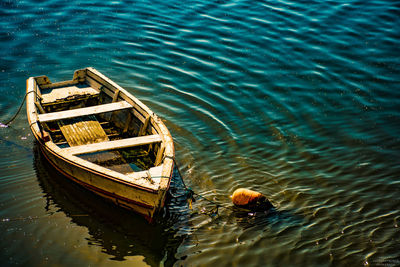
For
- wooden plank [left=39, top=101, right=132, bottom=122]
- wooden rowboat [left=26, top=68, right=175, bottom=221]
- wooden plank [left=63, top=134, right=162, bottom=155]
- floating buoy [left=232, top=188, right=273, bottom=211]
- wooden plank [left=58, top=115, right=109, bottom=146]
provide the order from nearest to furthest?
wooden rowboat [left=26, top=68, right=175, bottom=221] < floating buoy [left=232, top=188, right=273, bottom=211] < wooden plank [left=63, top=134, right=162, bottom=155] < wooden plank [left=58, top=115, right=109, bottom=146] < wooden plank [left=39, top=101, right=132, bottom=122]

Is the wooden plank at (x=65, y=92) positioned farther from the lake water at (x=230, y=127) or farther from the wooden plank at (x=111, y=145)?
the wooden plank at (x=111, y=145)

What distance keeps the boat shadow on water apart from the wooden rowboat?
362 millimetres

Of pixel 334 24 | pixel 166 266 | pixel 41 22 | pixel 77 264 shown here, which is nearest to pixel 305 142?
pixel 166 266

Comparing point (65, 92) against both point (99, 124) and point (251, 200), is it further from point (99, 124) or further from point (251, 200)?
point (251, 200)

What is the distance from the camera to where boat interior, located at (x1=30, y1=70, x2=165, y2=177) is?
9406 mm

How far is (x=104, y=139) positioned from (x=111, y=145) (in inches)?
46.9

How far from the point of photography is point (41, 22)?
1716 cm

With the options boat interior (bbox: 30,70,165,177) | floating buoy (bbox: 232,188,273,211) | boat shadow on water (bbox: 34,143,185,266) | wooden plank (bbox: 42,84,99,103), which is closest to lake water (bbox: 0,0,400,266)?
boat shadow on water (bbox: 34,143,185,266)

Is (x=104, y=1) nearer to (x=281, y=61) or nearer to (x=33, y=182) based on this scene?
(x=281, y=61)

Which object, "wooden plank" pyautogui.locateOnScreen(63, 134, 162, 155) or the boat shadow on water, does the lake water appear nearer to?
the boat shadow on water

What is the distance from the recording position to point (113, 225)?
8.48 meters

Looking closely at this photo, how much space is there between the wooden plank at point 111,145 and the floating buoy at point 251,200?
223 cm

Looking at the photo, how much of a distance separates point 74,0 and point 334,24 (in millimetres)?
11808

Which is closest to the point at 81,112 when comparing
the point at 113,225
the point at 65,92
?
the point at 65,92
